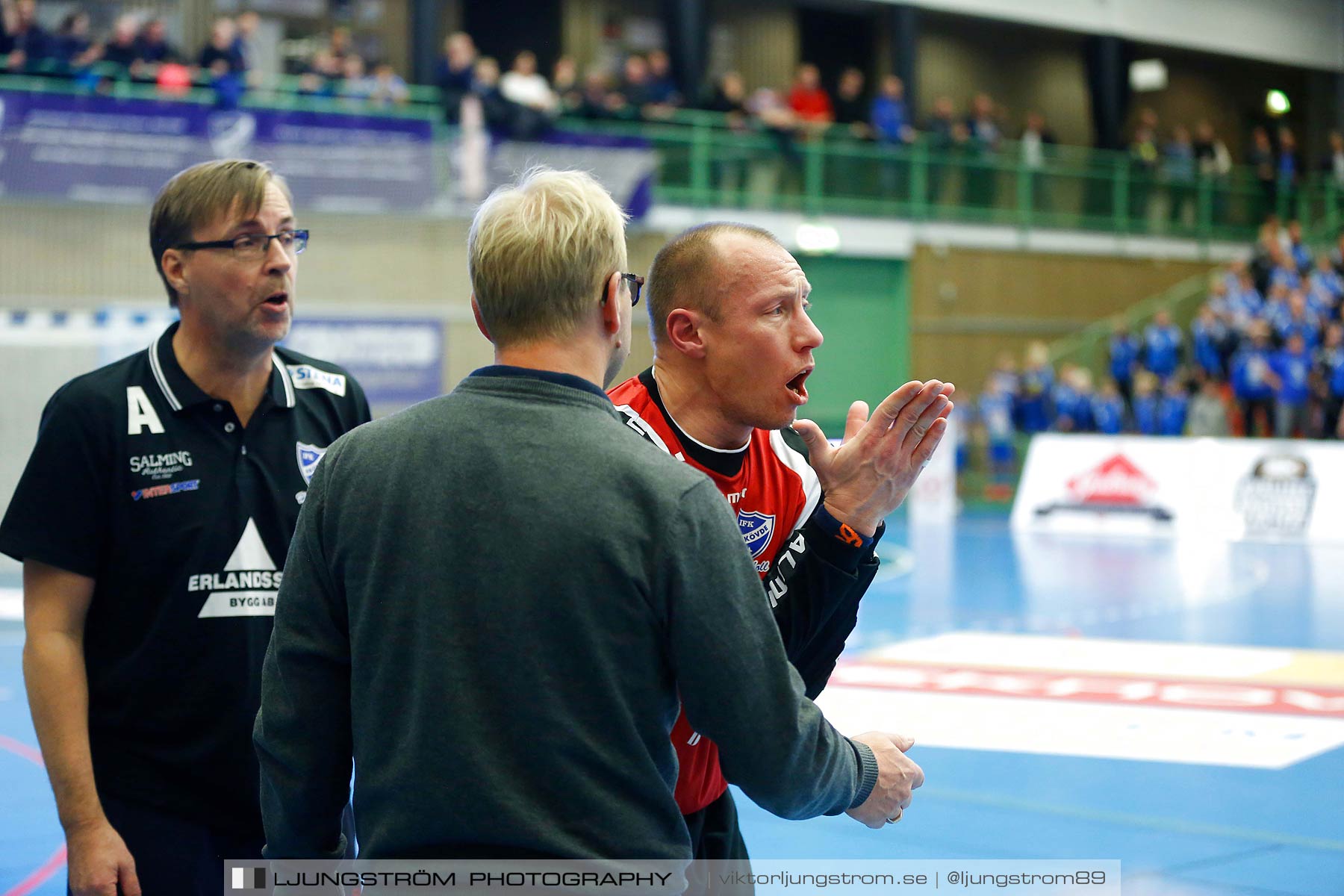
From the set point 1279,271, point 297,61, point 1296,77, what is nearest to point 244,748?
point 297,61

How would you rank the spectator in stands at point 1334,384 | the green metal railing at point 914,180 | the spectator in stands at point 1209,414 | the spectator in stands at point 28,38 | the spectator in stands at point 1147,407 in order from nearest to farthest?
the spectator in stands at point 28,38 → the green metal railing at point 914,180 → the spectator in stands at point 1334,384 → the spectator in stands at point 1209,414 → the spectator in stands at point 1147,407

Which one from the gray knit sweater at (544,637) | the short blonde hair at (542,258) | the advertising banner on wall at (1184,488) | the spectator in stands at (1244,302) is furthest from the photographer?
the spectator in stands at (1244,302)

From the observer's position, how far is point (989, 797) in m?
6.24

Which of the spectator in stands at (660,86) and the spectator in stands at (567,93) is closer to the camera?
the spectator in stands at (567,93)

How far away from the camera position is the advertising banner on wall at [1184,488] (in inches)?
661

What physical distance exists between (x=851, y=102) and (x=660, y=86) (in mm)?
5999

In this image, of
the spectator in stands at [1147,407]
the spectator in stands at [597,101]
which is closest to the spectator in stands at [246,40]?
the spectator in stands at [597,101]

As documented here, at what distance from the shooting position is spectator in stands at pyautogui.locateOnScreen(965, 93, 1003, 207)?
86.6 feet

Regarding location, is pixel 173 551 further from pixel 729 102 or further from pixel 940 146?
pixel 940 146

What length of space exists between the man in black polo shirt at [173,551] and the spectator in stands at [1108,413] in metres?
21.2

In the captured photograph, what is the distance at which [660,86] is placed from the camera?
23.7 meters

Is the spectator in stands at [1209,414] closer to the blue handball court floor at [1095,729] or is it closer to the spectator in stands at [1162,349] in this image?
the spectator in stands at [1162,349]

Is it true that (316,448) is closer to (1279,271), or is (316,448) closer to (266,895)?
(266,895)

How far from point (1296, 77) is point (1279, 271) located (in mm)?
11485
